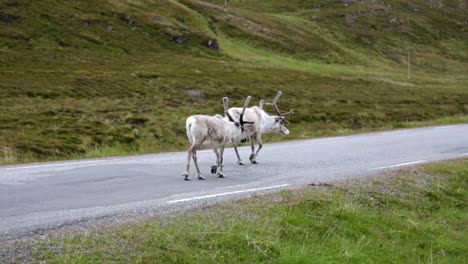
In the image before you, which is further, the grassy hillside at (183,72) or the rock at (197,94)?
the rock at (197,94)

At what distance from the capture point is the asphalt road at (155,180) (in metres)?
8.50

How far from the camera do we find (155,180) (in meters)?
12.1

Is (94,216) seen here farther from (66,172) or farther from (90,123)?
(90,123)

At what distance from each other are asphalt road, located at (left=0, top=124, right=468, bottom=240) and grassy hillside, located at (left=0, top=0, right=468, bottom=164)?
6221mm

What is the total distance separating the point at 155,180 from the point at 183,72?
42.2m

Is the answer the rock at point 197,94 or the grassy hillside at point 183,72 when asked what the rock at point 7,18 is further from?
the rock at point 197,94

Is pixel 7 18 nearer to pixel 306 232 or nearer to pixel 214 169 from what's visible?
pixel 214 169


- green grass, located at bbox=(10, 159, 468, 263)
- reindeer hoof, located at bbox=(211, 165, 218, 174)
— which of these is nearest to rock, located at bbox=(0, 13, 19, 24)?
reindeer hoof, located at bbox=(211, 165, 218, 174)

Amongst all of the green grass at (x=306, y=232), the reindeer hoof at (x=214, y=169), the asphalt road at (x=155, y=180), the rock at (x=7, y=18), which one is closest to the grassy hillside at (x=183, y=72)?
the rock at (x=7, y=18)

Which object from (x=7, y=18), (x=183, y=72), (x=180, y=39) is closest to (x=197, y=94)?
(x=183, y=72)

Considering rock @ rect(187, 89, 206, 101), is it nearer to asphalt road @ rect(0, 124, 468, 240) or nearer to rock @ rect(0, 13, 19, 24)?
asphalt road @ rect(0, 124, 468, 240)

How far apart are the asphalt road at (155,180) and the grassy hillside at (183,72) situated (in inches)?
245

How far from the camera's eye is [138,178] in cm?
1236

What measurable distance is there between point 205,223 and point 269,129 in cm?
1047
